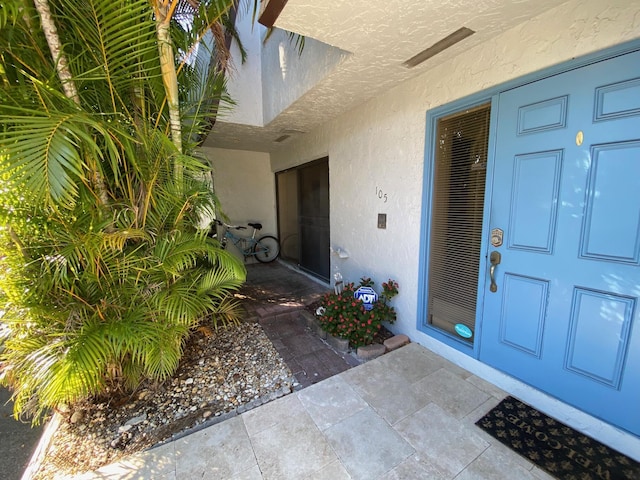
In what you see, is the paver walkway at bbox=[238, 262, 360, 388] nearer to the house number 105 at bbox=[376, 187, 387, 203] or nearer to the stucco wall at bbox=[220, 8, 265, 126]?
the house number 105 at bbox=[376, 187, 387, 203]

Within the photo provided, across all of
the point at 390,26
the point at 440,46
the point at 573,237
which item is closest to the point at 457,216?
the point at 573,237

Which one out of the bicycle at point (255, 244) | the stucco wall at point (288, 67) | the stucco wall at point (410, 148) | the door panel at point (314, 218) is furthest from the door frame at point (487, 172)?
the bicycle at point (255, 244)

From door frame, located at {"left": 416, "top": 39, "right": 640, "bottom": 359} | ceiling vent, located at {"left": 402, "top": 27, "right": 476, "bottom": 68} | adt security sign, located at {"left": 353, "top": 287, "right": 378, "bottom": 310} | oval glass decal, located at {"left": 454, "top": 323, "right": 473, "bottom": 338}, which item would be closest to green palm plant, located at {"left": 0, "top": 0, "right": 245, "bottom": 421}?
adt security sign, located at {"left": 353, "top": 287, "right": 378, "bottom": 310}

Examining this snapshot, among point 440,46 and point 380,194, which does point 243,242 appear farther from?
point 440,46

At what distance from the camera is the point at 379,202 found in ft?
9.12

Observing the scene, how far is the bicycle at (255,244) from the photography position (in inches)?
213

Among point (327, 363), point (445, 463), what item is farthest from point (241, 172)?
point (445, 463)

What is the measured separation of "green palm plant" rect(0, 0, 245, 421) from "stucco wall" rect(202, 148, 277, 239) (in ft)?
11.1

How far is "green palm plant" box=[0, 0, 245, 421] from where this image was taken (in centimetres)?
121

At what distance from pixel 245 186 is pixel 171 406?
14.4 ft

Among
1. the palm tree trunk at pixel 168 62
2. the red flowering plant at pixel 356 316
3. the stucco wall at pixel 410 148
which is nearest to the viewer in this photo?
the stucco wall at pixel 410 148

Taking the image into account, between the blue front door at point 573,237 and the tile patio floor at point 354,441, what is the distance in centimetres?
53

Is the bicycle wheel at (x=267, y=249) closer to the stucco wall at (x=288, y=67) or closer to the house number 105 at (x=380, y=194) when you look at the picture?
the stucco wall at (x=288, y=67)

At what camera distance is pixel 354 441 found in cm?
146
